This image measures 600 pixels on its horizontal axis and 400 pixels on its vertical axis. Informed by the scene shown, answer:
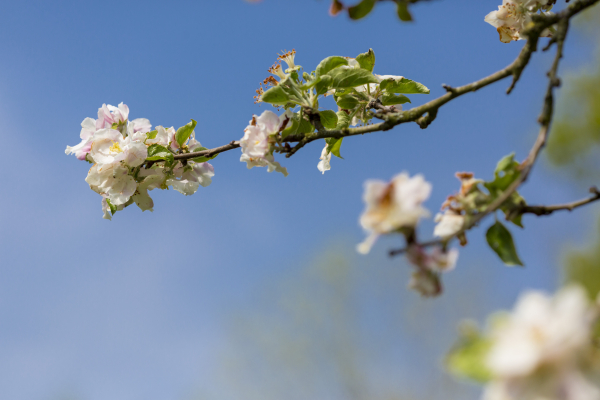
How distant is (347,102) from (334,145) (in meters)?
0.12

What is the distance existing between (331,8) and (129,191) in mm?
759

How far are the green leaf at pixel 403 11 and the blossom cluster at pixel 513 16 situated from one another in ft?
2.00

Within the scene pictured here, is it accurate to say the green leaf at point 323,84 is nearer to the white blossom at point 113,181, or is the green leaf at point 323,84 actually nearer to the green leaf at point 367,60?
the green leaf at point 367,60

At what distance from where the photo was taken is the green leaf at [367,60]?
4.10 ft

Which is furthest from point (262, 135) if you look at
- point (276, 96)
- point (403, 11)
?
point (403, 11)

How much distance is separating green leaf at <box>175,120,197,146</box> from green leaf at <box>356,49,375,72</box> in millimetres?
484

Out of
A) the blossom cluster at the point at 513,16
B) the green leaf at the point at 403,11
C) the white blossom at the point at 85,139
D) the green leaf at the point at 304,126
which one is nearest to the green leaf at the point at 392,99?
the green leaf at the point at 304,126

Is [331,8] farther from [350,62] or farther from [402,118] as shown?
[350,62]

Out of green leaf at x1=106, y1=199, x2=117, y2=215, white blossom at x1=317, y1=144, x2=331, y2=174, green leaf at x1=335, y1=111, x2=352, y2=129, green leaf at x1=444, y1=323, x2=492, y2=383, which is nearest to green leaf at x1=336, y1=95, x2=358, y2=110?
green leaf at x1=335, y1=111, x2=352, y2=129

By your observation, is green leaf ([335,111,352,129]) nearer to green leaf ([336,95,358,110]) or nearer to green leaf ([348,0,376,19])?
green leaf ([336,95,358,110])

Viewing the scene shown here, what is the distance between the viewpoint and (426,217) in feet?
1.96

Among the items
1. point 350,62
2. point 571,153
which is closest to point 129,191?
point 350,62

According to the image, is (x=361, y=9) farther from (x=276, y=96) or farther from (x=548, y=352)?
(x=548, y=352)

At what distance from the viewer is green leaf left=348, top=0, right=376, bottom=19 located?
834 millimetres
